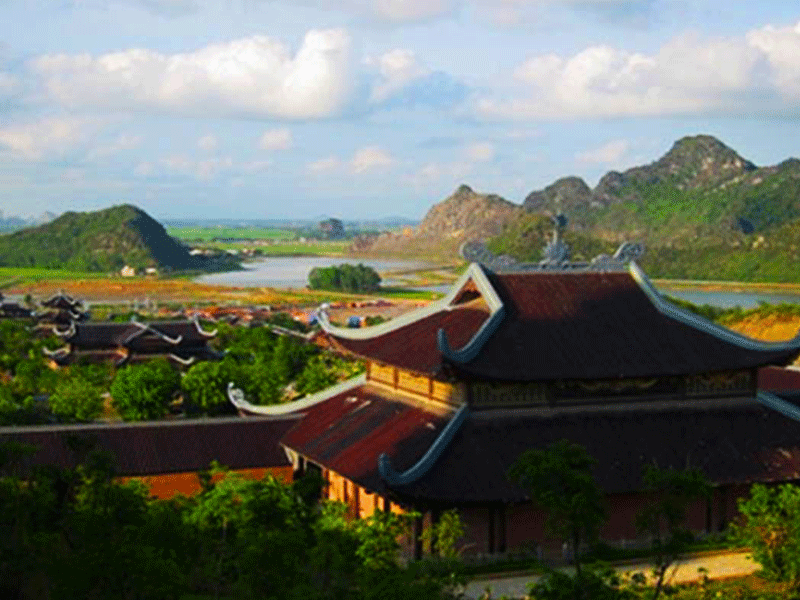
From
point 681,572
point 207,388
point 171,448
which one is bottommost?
point 681,572

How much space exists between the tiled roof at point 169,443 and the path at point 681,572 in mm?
7843

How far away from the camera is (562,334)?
918 inches

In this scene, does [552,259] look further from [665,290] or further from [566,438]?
[665,290]

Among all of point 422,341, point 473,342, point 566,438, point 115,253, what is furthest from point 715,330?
point 115,253

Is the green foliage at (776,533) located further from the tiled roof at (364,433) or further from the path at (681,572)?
the tiled roof at (364,433)

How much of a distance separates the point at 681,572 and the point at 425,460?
4983 millimetres

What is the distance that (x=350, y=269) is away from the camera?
14788 cm

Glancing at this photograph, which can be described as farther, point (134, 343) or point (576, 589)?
point (134, 343)

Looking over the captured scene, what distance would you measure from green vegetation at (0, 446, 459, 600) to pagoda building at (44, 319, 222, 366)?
3726cm

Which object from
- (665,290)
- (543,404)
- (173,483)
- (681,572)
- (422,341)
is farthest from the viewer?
(665,290)

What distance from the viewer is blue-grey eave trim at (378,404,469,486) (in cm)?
1970

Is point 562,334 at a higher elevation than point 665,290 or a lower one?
higher

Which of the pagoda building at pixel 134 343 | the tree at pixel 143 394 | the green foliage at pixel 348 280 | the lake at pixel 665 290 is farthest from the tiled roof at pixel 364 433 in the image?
the green foliage at pixel 348 280

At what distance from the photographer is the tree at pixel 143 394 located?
37.9 meters
